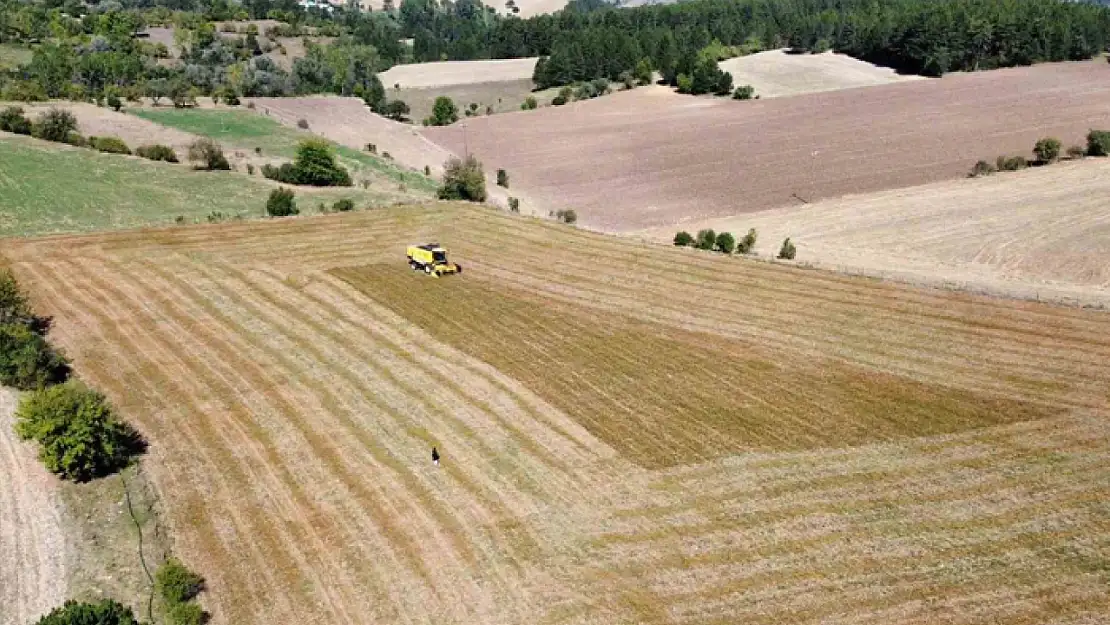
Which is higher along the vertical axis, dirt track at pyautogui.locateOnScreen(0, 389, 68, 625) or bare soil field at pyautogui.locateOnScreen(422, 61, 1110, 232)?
bare soil field at pyautogui.locateOnScreen(422, 61, 1110, 232)

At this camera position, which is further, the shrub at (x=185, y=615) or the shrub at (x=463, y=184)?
the shrub at (x=463, y=184)

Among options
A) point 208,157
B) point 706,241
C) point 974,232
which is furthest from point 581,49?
point 706,241

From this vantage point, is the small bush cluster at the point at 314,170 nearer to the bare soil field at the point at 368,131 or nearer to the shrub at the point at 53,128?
the bare soil field at the point at 368,131

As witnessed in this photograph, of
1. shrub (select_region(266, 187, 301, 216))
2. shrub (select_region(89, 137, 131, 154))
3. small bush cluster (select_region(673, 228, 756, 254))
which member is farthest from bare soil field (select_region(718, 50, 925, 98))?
shrub (select_region(89, 137, 131, 154))

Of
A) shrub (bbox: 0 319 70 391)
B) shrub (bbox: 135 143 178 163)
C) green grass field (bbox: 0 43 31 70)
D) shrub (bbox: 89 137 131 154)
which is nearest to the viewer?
shrub (bbox: 0 319 70 391)

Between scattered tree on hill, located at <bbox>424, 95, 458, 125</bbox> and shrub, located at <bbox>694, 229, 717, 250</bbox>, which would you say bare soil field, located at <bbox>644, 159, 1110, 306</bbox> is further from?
scattered tree on hill, located at <bbox>424, 95, 458, 125</bbox>

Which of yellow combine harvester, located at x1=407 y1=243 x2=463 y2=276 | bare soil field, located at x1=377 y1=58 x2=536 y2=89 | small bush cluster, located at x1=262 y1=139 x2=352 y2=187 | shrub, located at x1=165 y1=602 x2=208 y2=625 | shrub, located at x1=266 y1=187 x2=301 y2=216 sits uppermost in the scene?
bare soil field, located at x1=377 y1=58 x2=536 y2=89

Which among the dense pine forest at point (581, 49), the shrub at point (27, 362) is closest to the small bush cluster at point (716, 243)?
the shrub at point (27, 362)
